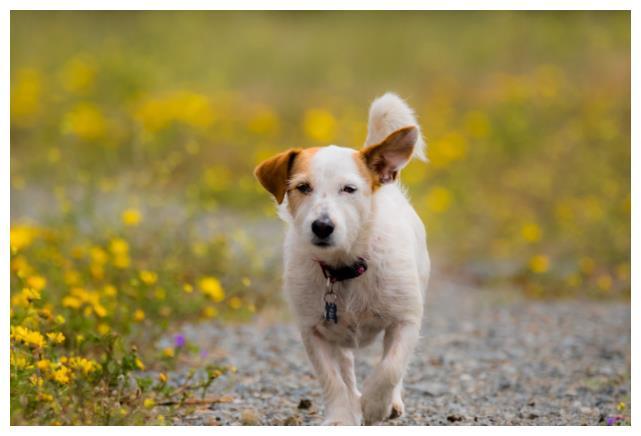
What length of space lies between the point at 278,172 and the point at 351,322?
0.75 metres

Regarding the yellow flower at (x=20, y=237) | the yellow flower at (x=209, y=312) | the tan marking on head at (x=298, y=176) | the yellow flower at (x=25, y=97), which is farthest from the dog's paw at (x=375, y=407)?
the yellow flower at (x=25, y=97)


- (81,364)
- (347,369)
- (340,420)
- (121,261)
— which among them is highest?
(121,261)

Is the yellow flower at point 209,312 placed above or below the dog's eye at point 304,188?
below

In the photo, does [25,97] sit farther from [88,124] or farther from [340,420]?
[340,420]

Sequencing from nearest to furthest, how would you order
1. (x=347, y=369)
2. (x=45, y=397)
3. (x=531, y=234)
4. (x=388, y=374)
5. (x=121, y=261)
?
(x=45, y=397) → (x=388, y=374) → (x=347, y=369) → (x=121, y=261) → (x=531, y=234)

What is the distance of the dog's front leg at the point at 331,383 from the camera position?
411 cm

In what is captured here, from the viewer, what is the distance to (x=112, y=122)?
11.3 m

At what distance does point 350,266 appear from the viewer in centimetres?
425

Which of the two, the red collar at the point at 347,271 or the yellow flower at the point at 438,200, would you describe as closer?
the red collar at the point at 347,271

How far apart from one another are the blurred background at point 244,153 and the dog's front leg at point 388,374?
3.09 ft

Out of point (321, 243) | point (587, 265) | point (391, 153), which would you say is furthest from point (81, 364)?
point (587, 265)

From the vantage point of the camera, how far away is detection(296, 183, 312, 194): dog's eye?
13.3 feet

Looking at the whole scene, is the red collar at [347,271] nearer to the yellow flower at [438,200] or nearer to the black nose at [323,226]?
the black nose at [323,226]
